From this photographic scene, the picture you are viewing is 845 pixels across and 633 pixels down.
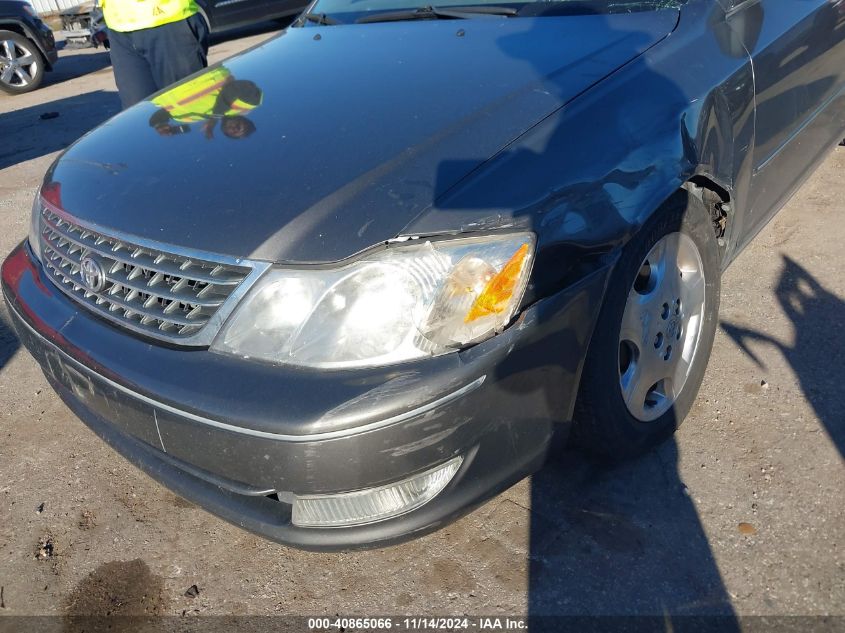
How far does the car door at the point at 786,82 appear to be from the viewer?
8.50 ft

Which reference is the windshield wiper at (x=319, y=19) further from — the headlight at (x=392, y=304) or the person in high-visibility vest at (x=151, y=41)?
the headlight at (x=392, y=304)

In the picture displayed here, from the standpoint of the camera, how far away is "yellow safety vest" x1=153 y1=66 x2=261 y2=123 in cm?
236

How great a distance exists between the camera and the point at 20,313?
222 centimetres

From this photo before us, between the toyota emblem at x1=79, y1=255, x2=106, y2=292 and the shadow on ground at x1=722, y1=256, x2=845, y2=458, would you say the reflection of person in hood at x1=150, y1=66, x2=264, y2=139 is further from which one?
the shadow on ground at x1=722, y1=256, x2=845, y2=458

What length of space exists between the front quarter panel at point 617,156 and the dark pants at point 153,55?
2.77 meters

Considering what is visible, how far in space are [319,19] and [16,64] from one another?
7631mm

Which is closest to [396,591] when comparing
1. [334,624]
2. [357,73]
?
[334,624]

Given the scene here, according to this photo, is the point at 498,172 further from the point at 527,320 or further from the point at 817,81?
the point at 817,81

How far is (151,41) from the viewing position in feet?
13.2

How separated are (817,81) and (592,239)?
73.4 inches

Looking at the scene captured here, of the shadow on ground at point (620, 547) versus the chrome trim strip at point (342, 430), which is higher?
the chrome trim strip at point (342, 430)

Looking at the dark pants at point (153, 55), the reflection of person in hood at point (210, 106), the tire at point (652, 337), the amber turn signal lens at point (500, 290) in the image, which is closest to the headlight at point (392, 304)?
the amber turn signal lens at point (500, 290)

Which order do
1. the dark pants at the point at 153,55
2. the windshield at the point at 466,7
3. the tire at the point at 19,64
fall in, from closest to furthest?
the windshield at the point at 466,7 < the dark pants at the point at 153,55 < the tire at the point at 19,64

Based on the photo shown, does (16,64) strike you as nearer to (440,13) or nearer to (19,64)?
(19,64)
